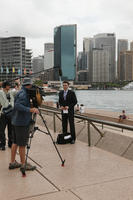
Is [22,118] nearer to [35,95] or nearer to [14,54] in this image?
[35,95]

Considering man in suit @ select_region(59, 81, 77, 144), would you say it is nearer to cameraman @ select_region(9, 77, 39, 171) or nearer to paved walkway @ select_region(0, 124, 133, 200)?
paved walkway @ select_region(0, 124, 133, 200)

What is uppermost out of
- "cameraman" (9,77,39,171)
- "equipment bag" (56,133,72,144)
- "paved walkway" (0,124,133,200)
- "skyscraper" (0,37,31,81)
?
"skyscraper" (0,37,31,81)

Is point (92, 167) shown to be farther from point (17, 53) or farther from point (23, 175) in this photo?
point (17, 53)

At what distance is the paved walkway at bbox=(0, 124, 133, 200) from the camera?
401 centimetres

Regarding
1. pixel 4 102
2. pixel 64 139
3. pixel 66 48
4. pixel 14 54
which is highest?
Result: pixel 66 48

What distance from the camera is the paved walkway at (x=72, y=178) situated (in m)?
4.01

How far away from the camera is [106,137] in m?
7.14

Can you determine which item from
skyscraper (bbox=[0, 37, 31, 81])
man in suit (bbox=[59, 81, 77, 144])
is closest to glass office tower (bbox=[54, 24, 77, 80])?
skyscraper (bbox=[0, 37, 31, 81])

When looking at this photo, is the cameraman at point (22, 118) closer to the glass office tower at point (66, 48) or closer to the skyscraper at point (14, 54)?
the glass office tower at point (66, 48)

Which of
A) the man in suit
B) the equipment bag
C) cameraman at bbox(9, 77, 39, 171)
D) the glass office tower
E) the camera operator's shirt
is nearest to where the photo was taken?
cameraman at bbox(9, 77, 39, 171)

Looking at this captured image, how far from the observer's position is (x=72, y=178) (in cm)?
474

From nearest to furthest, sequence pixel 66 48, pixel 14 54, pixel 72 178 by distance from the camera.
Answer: pixel 72 178 < pixel 14 54 < pixel 66 48

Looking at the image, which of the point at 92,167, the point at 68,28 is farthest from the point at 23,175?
the point at 68,28

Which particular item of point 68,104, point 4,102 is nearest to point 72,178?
point 4,102
